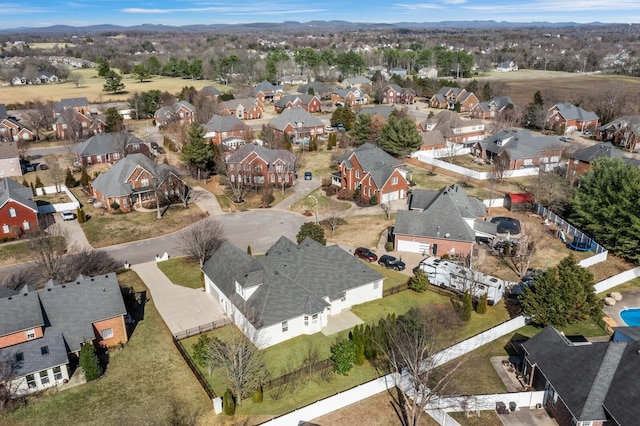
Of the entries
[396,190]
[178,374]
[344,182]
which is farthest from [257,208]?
Answer: [178,374]

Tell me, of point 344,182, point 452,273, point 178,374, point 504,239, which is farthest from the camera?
point 344,182

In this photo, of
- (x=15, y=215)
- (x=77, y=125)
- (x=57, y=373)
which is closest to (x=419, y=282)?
(x=57, y=373)

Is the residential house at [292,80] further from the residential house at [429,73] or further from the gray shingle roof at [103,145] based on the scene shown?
the gray shingle roof at [103,145]

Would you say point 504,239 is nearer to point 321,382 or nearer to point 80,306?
point 321,382

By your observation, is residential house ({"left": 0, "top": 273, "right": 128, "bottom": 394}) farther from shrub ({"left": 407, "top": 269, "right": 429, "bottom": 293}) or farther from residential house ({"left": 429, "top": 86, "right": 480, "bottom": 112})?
residential house ({"left": 429, "top": 86, "right": 480, "bottom": 112})

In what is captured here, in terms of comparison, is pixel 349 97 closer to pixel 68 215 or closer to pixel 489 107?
pixel 489 107

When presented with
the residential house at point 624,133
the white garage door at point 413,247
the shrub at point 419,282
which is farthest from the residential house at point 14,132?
the residential house at point 624,133

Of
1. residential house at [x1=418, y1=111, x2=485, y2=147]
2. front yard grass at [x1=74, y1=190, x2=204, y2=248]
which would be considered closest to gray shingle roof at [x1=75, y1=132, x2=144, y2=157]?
front yard grass at [x1=74, y1=190, x2=204, y2=248]
